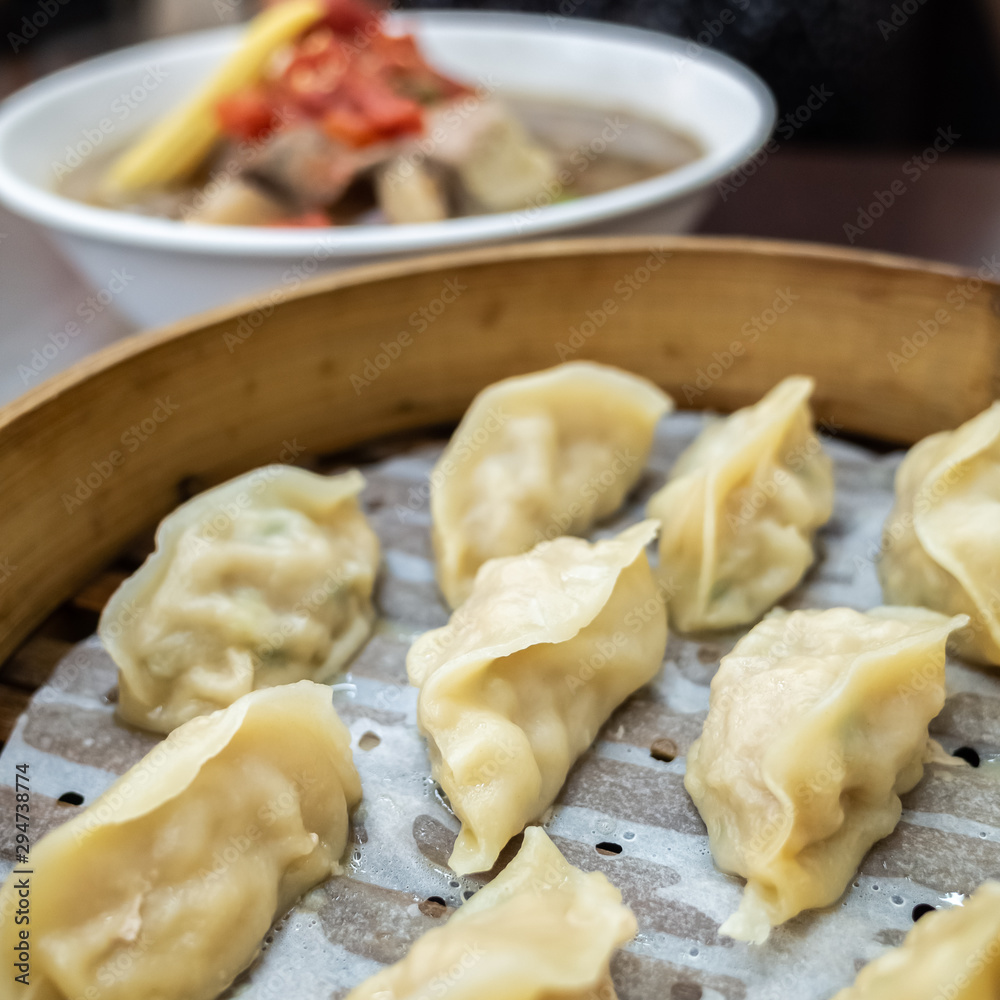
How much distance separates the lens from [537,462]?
2061 millimetres

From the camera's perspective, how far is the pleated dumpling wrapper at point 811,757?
4.49ft

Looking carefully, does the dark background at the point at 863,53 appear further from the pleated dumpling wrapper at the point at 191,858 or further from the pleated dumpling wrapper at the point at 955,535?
the pleated dumpling wrapper at the point at 191,858

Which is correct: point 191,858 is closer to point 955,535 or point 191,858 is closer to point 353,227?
point 955,535

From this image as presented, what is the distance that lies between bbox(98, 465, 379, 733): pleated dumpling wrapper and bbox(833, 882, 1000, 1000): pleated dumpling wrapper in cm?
104

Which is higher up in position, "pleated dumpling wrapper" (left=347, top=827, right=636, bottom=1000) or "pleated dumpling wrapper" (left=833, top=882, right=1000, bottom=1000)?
"pleated dumpling wrapper" (left=347, top=827, right=636, bottom=1000)

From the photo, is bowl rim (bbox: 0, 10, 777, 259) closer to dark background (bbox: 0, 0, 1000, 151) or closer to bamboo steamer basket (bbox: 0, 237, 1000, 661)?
bamboo steamer basket (bbox: 0, 237, 1000, 661)

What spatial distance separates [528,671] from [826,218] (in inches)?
103

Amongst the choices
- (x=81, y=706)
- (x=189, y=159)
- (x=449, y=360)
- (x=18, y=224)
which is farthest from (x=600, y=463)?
(x=18, y=224)

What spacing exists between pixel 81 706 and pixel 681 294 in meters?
1.56

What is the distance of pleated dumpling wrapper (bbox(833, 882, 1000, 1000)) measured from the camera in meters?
1.15

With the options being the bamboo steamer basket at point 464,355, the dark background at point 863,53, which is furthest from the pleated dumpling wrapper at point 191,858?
the dark background at point 863,53

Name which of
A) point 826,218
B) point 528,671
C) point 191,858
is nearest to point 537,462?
point 528,671

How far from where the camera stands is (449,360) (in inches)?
91.1

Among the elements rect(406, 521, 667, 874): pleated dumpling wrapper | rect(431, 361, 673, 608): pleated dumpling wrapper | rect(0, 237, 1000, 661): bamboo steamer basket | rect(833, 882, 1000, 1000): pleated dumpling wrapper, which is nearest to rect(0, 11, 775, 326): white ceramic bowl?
rect(0, 237, 1000, 661): bamboo steamer basket
